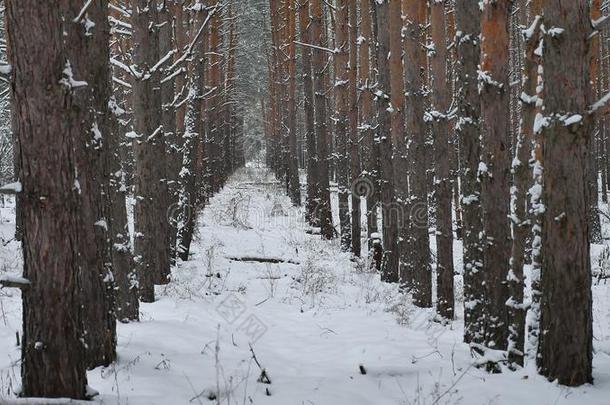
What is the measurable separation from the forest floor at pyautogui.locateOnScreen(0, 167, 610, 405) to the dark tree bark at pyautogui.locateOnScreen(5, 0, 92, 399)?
0.38m

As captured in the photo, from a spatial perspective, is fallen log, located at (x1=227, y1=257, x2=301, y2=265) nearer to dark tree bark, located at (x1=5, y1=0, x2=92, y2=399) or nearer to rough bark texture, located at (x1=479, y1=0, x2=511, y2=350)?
rough bark texture, located at (x1=479, y1=0, x2=511, y2=350)

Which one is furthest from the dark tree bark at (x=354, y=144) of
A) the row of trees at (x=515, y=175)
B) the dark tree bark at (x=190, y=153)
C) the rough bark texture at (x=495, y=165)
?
the rough bark texture at (x=495, y=165)

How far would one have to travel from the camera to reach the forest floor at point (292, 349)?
4055 millimetres

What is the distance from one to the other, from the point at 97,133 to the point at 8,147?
19949 mm

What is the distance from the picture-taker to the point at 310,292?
29.4 feet

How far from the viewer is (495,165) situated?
4.86 meters

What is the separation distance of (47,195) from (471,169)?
→ 396 cm

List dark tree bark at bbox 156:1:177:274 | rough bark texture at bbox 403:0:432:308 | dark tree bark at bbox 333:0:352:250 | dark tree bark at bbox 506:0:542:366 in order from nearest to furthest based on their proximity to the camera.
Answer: dark tree bark at bbox 506:0:542:366 → rough bark texture at bbox 403:0:432:308 → dark tree bark at bbox 156:1:177:274 → dark tree bark at bbox 333:0:352:250

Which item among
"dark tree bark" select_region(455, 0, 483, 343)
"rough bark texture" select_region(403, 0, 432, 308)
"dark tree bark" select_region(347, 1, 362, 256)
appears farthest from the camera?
"dark tree bark" select_region(347, 1, 362, 256)

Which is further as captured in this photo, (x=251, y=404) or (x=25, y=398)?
(x=251, y=404)

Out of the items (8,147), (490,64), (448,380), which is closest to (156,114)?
(490,64)

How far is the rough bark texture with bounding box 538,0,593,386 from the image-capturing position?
3.80m

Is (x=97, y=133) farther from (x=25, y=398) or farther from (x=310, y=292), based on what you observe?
(x=310, y=292)

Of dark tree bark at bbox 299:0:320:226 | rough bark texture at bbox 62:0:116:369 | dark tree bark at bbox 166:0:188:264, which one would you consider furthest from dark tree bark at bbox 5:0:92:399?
dark tree bark at bbox 299:0:320:226
